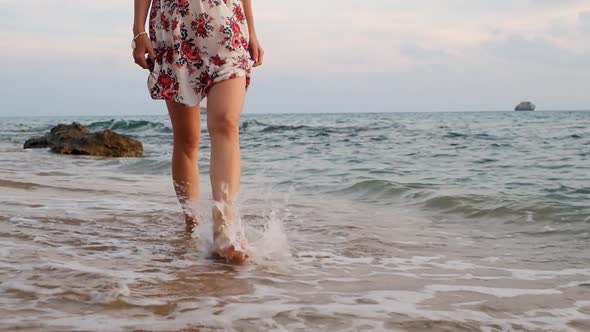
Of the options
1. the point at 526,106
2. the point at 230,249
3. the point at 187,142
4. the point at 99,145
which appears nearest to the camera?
the point at 230,249

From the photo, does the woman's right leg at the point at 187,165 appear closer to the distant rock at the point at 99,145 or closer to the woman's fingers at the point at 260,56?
the woman's fingers at the point at 260,56

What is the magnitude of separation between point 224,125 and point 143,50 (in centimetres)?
68

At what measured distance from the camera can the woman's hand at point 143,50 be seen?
3.49 m

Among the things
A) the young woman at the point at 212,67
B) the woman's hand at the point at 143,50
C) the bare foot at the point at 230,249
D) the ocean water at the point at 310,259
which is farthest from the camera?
the woman's hand at the point at 143,50

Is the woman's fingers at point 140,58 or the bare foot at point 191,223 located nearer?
the woman's fingers at point 140,58

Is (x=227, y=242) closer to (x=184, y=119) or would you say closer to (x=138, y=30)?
(x=184, y=119)

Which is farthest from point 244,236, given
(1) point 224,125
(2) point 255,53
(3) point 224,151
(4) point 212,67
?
(2) point 255,53

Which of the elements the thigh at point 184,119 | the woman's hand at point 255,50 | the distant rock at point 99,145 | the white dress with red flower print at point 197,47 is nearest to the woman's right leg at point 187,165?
the thigh at point 184,119

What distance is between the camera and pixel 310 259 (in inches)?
133

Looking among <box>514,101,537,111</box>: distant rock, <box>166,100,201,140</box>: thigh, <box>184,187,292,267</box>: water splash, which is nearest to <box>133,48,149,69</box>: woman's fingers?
<box>166,100,201,140</box>: thigh

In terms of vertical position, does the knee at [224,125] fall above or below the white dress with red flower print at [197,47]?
below

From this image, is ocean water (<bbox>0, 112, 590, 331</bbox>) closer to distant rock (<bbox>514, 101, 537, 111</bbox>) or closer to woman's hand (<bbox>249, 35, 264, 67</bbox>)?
woman's hand (<bbox>249, 35, 264, 67</bbox>)

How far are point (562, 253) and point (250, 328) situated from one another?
2.52 metres

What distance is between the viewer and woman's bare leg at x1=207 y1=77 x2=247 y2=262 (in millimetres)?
3170
